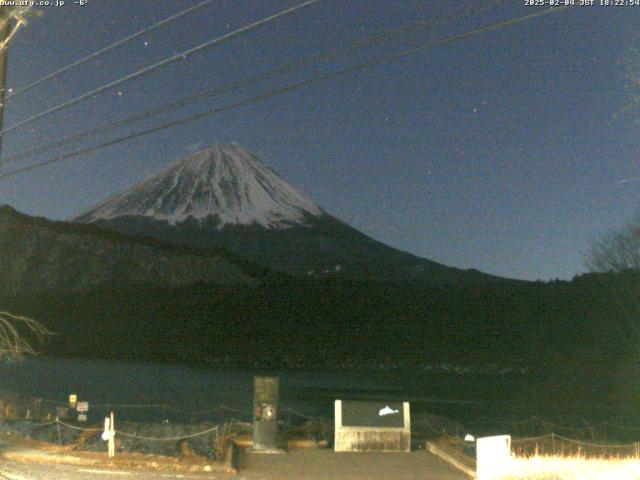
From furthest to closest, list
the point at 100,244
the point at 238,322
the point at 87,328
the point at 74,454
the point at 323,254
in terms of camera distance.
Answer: the point at 323,254 < the point at 100,244 < the point at 238,322 < the point at 87,328 < the point at 74,454

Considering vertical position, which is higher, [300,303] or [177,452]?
[300,303]

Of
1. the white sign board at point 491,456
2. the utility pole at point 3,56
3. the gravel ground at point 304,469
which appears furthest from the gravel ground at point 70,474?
the utility pole at point 3,56

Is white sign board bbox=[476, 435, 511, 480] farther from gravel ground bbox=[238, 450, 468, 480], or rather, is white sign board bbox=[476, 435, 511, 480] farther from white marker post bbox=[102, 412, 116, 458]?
white marker post bbox=[102, 412, 116, 458]

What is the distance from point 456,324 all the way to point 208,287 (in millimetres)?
42275

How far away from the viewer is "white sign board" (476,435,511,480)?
13.5 meters

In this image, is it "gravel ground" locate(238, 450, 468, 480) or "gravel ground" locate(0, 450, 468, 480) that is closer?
"gravel ground" locate(0, 450, 468, 480)

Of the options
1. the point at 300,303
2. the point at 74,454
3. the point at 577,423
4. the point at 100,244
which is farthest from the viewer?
the point at 100,244

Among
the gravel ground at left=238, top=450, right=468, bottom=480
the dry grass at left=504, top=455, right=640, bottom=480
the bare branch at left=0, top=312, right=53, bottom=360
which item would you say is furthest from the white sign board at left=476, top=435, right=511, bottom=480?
the bare branch at left=0, top=312, right=53, bottom=360

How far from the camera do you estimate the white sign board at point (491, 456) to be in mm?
13531

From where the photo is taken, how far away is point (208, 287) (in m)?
131

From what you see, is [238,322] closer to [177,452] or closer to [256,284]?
[256,284]

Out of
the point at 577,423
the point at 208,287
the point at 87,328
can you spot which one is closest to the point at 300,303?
the point at 208,287

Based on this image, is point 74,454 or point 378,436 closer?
point 74,454

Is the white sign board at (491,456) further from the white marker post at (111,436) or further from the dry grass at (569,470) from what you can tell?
the white marker post at (111,436)
